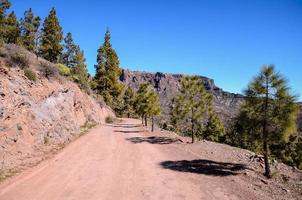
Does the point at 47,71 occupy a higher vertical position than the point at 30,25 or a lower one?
lower

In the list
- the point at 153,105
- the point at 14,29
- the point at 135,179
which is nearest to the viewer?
the point at 135,179

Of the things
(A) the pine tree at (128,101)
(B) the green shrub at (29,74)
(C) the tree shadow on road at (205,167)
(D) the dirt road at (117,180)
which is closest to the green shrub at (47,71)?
(B) the green shrub at (29,74)

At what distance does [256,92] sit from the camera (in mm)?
15805

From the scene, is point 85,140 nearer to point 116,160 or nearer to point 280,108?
point 116,160

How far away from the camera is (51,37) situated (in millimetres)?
55156

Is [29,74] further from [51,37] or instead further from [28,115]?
[51,37]

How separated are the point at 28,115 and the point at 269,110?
15346 millimetres

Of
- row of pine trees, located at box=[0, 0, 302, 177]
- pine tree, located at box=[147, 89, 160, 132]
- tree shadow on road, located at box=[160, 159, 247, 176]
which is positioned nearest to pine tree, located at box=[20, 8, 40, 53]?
row of pine trees, located at box=[0, 0, 302, 177]

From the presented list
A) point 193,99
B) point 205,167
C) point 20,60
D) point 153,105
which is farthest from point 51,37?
point 205,167

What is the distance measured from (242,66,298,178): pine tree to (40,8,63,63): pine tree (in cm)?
4610

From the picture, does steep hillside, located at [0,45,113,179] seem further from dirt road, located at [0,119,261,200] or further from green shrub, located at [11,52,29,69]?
dirt road, located at [0,119,261,200]

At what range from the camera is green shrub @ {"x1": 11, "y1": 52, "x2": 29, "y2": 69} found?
22047 millimetres

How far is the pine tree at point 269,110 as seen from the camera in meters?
14.9

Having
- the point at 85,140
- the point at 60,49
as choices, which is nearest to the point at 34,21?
the point at 60,49
